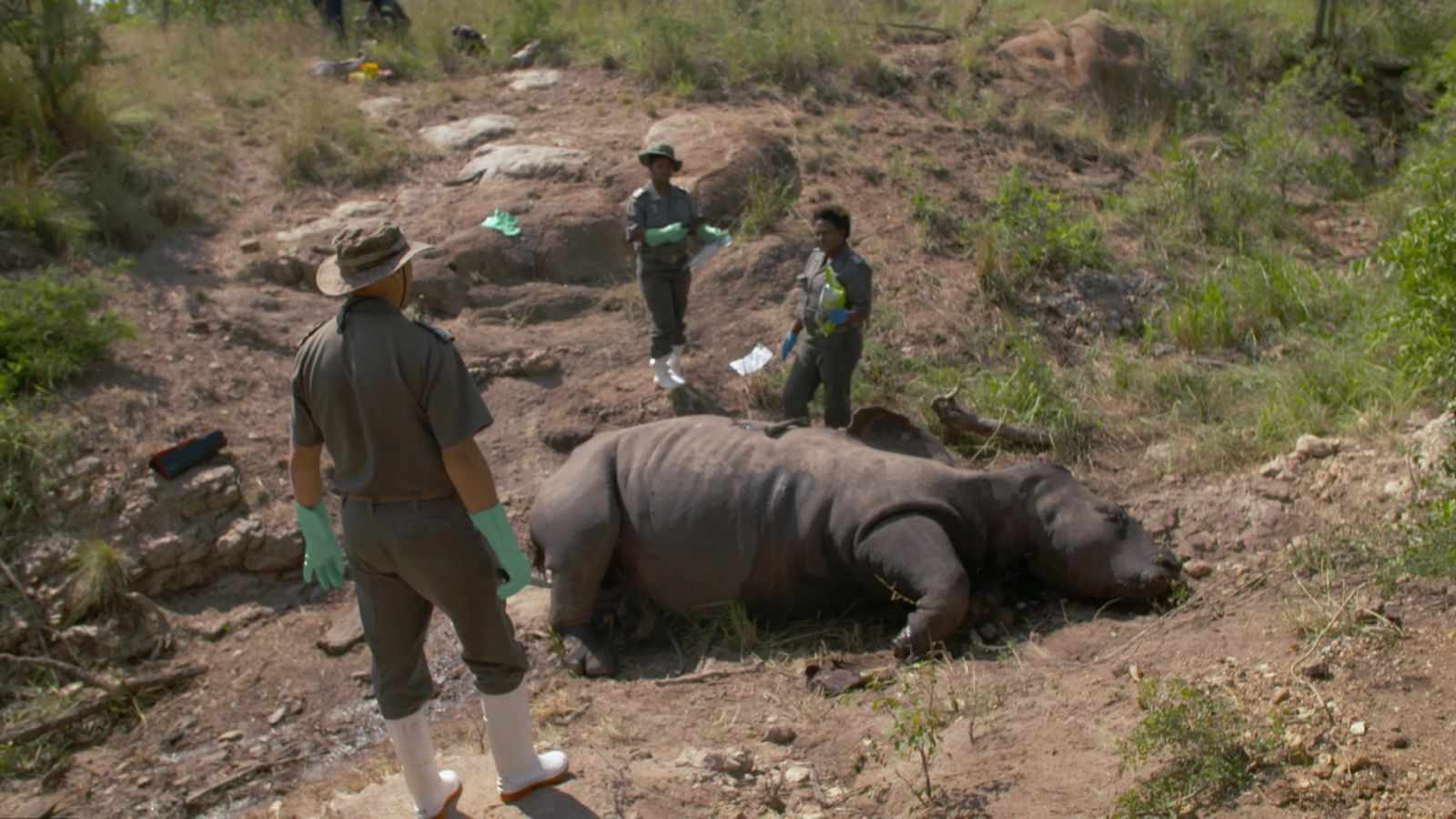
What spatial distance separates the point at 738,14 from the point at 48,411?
8.59 meters

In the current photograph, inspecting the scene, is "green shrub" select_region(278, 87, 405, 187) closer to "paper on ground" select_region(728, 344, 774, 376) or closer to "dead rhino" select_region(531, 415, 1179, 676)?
"paper on ground" select_region(728, 344, 774, 376)

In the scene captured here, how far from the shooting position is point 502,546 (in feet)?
12.0

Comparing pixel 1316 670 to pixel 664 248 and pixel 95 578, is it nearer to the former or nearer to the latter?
pixel 664 248

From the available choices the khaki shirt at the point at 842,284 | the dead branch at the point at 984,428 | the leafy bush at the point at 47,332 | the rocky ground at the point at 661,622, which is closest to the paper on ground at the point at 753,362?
the rocky ground at the point at 661,622

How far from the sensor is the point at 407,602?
3.86 m

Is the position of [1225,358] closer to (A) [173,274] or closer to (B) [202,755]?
(B) [202,755]

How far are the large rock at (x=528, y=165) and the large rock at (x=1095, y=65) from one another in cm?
513

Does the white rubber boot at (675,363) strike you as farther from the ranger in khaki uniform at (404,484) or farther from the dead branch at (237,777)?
the ranger in khaki uniform at (404,484)

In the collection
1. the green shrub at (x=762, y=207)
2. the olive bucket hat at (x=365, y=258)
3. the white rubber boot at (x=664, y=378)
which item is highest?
the olive bucket hat at (x=365, y=258)

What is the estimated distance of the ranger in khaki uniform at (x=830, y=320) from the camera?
21.3 ft

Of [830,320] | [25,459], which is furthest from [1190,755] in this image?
[25,459]

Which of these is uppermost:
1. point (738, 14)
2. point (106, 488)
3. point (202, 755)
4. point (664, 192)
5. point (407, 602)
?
point (738, 14)

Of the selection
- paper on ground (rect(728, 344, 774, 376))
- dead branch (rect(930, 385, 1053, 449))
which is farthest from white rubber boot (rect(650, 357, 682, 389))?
dead branch (rect(930, 385, 1053, 449))

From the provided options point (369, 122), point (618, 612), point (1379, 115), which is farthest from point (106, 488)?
point (1379, 115)
